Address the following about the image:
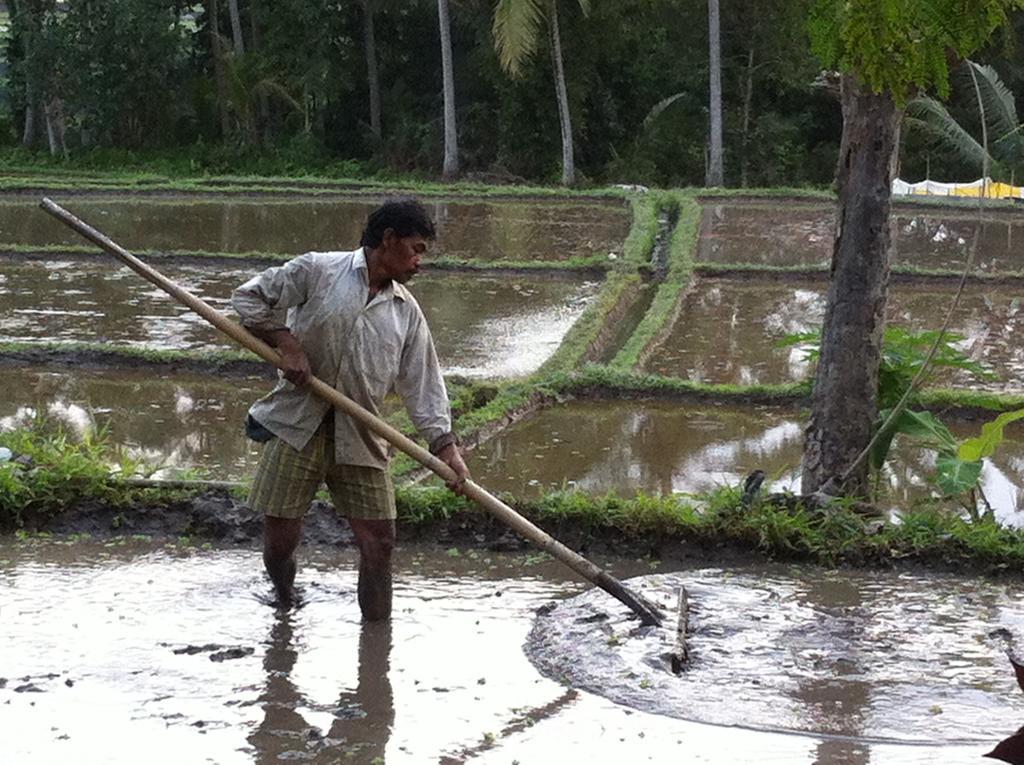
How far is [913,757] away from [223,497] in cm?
310

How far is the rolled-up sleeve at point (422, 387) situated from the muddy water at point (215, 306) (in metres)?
4.93

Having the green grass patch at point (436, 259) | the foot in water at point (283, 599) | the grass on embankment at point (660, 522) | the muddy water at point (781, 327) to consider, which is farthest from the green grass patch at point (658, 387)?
the green grass patch at point (436, 259)

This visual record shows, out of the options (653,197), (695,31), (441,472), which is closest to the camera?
(441,472)

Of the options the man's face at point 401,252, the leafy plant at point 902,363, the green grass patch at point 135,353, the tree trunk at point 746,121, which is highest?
the tree trunk at point 746,121

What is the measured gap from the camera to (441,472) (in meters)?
4.63

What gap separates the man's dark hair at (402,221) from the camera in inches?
179

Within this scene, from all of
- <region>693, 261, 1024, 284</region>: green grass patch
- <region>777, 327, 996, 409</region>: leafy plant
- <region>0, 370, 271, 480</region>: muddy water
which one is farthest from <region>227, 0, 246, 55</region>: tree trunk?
<region>777, 327, 996, 409</region>: leafy plant

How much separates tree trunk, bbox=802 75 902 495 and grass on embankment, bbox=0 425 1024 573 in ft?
1.43

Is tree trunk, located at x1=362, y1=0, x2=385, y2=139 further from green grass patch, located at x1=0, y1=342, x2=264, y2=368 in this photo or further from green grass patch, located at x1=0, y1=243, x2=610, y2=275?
green grass patch, located at x1=0, y1=342, x2=264, y2=368

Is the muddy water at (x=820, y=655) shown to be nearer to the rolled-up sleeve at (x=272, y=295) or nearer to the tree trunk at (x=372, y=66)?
the rolled-up sleeve at (x=272, y=295)

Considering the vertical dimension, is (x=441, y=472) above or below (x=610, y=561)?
above

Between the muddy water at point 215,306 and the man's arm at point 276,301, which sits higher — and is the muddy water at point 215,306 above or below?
below

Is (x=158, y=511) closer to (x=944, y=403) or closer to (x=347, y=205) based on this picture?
(x=944, y=403)

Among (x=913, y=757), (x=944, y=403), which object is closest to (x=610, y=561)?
(x=913, y=757)
